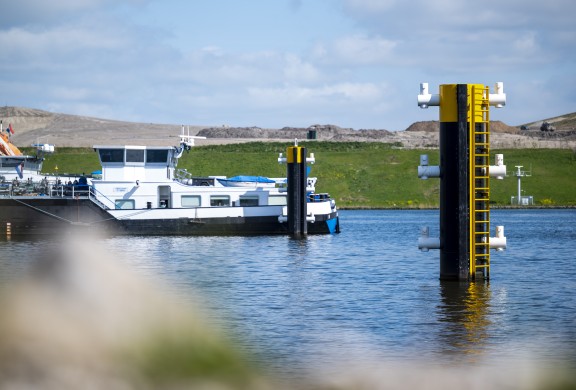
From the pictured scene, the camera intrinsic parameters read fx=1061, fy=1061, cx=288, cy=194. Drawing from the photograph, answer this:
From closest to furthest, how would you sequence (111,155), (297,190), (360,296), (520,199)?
(360,296)
(297,190)
(111,155)
(520,199)

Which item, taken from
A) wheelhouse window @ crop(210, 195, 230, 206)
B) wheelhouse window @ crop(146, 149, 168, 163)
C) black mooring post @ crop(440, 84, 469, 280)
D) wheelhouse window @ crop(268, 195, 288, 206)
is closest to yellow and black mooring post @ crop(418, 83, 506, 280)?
black mooring post @ crop(440, 84, 469, 280)

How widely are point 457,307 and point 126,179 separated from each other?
130 ft

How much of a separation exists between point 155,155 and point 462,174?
1460 inches

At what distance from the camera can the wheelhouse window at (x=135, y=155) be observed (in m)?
65.3

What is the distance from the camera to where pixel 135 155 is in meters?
65.4

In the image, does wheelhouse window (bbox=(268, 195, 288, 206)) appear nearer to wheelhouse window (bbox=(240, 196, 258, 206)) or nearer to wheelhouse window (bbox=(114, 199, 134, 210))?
wheelhouse window (bbox=(240, 196, 258, 206))

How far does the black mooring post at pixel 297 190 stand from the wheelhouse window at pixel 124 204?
32.3 ft

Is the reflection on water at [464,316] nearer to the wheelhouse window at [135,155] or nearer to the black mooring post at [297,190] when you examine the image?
the black mooring post at [297,190]

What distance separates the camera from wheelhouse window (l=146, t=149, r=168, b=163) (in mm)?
65375

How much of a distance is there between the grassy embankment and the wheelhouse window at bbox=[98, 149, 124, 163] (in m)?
62.7

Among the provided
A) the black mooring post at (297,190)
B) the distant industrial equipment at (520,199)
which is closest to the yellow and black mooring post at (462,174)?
the black mooring post at (297,190)

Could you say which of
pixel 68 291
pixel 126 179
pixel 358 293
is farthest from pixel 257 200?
pixel 68 291

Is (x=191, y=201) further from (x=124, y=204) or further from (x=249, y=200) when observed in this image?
(x=124, y=204)

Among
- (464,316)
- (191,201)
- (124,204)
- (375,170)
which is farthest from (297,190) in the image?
(375,170)
